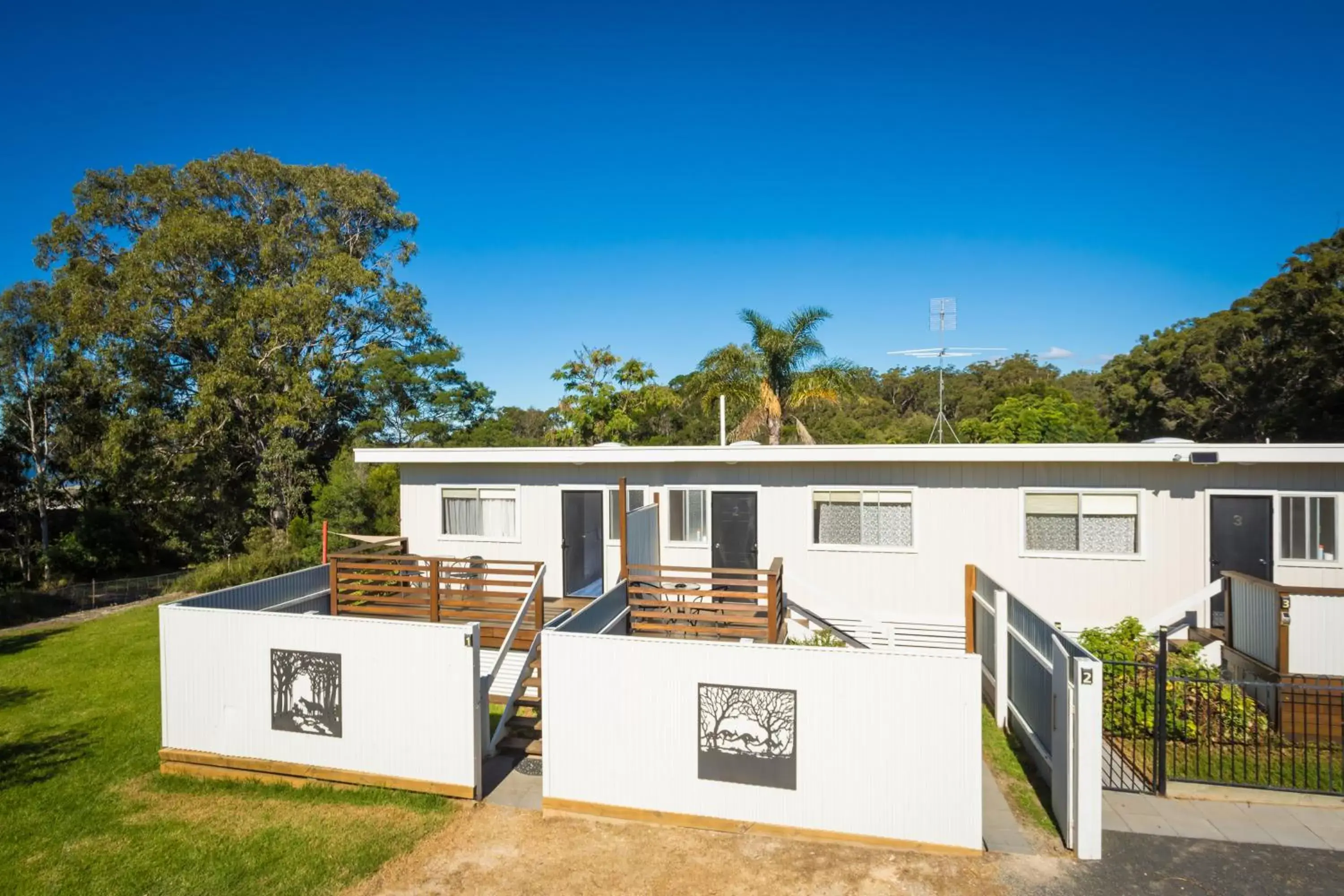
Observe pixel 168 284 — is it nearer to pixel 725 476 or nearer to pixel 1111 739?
pixel 725 476

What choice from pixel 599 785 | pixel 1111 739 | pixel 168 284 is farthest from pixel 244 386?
pixel 1111 739

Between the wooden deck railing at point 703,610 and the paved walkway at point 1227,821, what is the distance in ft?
11.1

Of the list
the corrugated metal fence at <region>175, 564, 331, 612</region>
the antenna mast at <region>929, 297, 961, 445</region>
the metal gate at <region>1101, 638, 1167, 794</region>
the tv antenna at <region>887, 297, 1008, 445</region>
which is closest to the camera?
the metal gate at <region>1101, 638, 1167, 794</region>

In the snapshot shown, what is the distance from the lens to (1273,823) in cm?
565

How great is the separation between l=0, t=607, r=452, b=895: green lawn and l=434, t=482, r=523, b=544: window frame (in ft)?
14.7

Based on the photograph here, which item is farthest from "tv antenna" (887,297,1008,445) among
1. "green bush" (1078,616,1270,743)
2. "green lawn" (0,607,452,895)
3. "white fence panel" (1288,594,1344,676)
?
"green lawn" (0,607,452,895)

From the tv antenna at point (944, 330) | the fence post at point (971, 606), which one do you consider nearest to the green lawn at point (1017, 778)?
the fence post at point (971, 606)

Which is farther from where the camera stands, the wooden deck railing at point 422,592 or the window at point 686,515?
the window at point 686,515

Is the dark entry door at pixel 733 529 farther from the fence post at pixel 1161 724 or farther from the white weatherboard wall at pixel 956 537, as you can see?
the fence post at pixel 1161 724

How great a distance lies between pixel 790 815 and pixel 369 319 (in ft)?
85.0

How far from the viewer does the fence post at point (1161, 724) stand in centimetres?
595

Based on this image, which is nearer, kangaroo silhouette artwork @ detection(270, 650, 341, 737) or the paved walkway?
the paved walkway

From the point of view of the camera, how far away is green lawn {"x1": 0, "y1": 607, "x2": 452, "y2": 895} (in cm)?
519

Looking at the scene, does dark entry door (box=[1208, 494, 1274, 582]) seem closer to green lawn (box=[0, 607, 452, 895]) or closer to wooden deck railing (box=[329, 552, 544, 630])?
wooden deck railing (box=[329, 552, 544, 630])
